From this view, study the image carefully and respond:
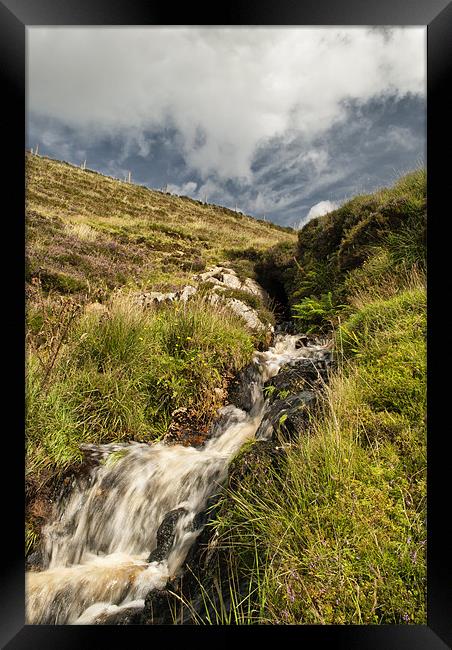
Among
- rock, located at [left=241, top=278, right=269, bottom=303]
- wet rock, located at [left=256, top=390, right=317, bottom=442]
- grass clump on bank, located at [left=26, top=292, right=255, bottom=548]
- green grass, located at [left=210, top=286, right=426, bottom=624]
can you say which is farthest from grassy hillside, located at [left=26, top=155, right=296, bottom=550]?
green grass, located at [left=210, top=286, right=426, bottom=624]

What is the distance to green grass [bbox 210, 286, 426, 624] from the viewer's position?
1.44 m

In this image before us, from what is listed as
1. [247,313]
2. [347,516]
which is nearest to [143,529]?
[347,516]

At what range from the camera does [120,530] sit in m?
2.92

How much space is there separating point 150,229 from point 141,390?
15.6 metres

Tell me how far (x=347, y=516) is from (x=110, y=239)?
1339 cm

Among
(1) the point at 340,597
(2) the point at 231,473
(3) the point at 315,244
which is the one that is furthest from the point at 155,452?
(3) the point at 315,244

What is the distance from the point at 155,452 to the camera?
11.9 feet

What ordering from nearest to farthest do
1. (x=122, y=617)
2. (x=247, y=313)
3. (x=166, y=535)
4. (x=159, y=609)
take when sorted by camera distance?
(x=159, y=609)
(x=122, y=617)
(x=166, y=535)
(x=247, y=313)

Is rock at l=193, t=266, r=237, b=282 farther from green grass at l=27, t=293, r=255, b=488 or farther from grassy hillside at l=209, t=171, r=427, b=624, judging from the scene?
grassy hillside at l=209, t=171, r=427, b=624

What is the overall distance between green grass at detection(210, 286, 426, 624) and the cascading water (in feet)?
2.49

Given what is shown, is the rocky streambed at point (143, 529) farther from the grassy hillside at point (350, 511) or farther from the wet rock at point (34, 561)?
the grassy hillside at point (350, 511)

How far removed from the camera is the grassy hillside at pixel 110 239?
8031mm

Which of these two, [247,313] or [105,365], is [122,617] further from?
[247,313]

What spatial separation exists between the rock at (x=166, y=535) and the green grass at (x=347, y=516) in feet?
2.36
